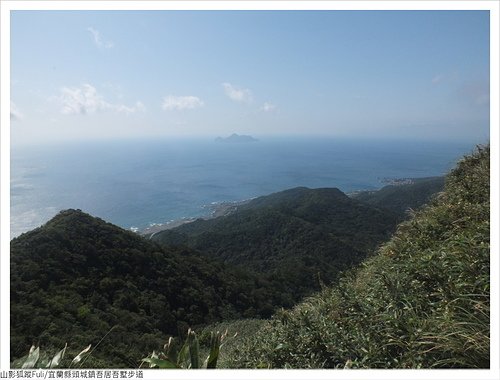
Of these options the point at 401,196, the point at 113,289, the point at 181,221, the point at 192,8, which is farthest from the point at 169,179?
the point at 192,8

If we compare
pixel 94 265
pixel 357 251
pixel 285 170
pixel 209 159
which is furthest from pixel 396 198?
pixel 209 159

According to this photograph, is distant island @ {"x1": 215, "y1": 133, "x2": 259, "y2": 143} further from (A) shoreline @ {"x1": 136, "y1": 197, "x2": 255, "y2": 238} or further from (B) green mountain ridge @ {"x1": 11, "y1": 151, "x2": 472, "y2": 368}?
(B) green mountain ridge @ {"x1": 11, "y1": 151, "x2": 472, "y2": 368}

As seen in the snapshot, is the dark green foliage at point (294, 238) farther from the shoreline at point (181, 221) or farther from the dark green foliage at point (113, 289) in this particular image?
the dark green foliage at point (113, 289)

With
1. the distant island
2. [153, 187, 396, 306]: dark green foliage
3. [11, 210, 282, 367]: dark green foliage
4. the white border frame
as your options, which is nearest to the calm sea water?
[11, 210, 282, 367]: dark green foliage

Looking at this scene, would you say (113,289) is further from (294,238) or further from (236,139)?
(236,139)

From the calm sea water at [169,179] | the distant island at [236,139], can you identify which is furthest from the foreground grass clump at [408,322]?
the distant island at [236,139]
